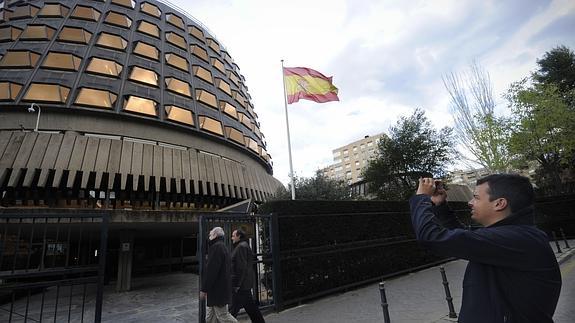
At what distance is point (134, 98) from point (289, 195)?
1437 centimetres

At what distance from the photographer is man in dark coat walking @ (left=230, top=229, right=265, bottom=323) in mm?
6020

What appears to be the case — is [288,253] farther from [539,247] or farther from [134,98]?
[134,98]

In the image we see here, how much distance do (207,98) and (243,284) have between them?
22.5 m

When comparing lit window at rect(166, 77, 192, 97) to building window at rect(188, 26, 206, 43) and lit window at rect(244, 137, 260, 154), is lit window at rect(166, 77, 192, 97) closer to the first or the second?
lit window at rect(244, 137, 260, 154)

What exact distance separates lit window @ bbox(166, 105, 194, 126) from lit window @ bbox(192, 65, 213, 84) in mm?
5788

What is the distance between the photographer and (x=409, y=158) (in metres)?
20.3

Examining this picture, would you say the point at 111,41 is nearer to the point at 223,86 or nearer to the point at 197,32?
the point at 223,86

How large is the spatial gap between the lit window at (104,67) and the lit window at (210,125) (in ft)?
22.2

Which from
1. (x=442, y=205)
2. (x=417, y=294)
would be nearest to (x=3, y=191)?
(x=417, y=294)

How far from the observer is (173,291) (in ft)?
45.0

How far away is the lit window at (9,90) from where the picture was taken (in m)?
18.5

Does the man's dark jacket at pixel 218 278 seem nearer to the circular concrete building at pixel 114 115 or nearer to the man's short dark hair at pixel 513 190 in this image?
the man's short dark hair at pixel 513 190

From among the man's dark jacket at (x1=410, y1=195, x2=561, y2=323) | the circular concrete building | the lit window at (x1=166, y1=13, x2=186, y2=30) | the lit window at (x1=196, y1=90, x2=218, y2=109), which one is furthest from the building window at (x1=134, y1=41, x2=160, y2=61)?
the man's dark jacket at (x1=410, y1=195, x2=561, y2=323)

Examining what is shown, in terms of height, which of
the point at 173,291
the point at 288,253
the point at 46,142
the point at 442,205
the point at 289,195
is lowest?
the point at 173,291
